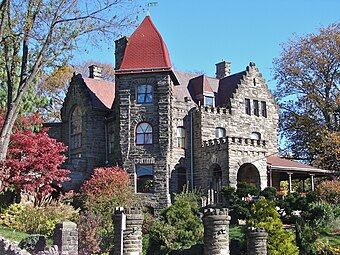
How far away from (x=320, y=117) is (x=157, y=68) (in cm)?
1496

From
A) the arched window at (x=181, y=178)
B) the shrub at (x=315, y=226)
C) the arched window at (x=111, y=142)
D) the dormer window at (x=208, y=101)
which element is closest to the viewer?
the shrub at (x=315, y=226)

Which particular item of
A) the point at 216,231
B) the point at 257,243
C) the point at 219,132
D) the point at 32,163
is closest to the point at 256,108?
the point at 219,132

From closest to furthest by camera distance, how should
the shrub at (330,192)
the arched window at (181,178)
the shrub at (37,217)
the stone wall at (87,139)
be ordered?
the shrub at (37,217), the shrub at (330,192), the arched window at (181,178), the stone wall at (87,139)

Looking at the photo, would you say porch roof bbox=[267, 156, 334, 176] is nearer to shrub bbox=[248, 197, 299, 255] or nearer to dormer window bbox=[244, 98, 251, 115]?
dormer window bbox=[244, 98, 251, 115]

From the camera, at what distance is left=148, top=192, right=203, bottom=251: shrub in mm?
20750

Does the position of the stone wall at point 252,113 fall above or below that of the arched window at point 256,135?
above

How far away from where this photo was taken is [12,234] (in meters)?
19.7

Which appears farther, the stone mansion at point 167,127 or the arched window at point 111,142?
the arched window at point 111,142

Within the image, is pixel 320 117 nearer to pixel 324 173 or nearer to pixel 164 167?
pixel 324 173

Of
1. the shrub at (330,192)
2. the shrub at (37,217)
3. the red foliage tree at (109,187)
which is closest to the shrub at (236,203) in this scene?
the red foliage tree at (109,187)

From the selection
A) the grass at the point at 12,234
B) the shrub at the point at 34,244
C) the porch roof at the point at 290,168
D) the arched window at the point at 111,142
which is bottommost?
the shrub at the point at 34,244

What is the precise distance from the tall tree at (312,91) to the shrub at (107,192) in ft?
50.1

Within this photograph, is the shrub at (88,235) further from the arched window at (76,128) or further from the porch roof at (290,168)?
the arched window at (76,128)

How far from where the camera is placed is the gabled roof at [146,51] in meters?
31.8
